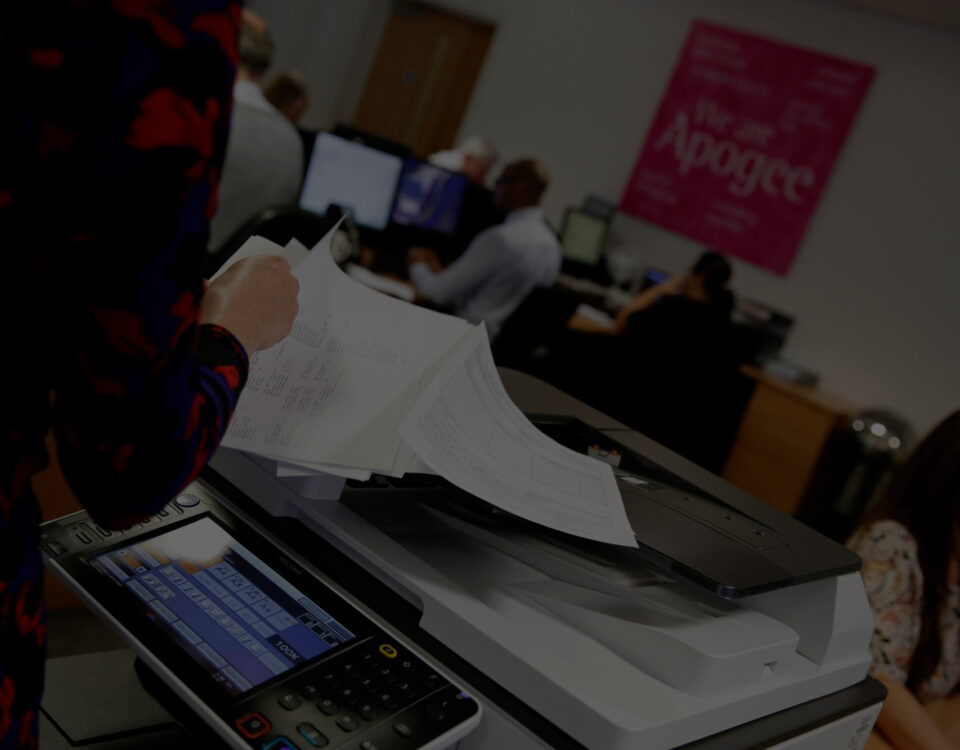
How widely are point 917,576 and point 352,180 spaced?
2541mm

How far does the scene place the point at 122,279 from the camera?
472 mm

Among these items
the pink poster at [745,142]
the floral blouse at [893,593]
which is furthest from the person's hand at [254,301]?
the pink poster at [745,142]

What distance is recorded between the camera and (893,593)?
55.8 inches

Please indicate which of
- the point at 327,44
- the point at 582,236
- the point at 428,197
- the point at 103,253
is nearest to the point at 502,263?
the point at 428,197

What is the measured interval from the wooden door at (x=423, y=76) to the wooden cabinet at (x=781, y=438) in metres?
3.34

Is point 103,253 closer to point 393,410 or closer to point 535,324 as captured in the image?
point 393,410

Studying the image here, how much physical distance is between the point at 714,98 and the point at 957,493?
436cm

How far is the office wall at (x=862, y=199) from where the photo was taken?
4570mm

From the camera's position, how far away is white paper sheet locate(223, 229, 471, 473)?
80 centimetres

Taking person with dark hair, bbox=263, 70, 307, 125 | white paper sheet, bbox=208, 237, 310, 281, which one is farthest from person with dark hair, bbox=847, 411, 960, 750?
person with dark hair, bbox=263, 70, 307, 125

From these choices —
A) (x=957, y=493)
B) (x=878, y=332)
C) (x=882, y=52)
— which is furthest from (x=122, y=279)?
(x=882, y=52)

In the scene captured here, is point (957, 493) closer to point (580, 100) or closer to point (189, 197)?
point (189, 197)

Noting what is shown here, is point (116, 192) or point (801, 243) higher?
point (801, 243)

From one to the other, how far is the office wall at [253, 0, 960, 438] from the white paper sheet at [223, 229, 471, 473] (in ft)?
14.2
